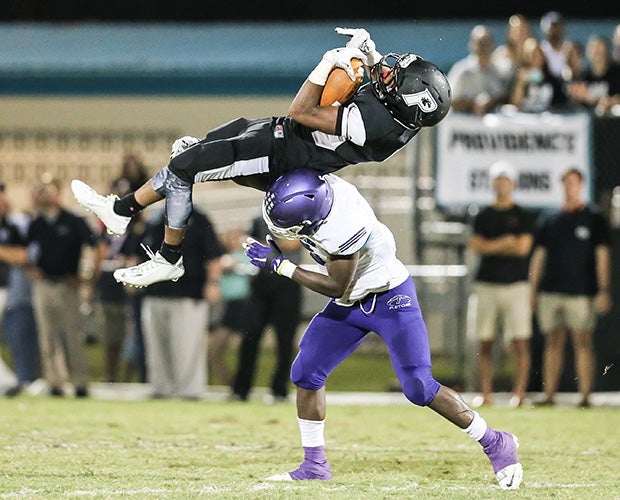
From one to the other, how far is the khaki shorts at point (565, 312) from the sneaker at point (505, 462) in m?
4.66

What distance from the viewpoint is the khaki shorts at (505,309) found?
10742mm

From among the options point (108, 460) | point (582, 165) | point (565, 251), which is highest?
point (582, 165)

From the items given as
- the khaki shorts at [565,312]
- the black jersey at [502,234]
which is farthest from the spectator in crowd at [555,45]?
the khaki shorts at [565,312]

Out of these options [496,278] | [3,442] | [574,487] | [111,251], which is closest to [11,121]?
[111,251]

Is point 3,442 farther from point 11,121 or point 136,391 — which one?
point 11,121

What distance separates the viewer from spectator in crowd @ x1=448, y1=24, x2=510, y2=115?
37.7 ft

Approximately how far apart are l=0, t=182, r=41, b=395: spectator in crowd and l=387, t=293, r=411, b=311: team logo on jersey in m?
5.95

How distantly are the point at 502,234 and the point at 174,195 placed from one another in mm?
5008

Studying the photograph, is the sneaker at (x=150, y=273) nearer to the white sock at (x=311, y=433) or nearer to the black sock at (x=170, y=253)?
the black sock at (x=170, y=253)

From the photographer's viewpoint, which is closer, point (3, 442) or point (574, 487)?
point (574, 487)

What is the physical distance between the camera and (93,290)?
38.4ft

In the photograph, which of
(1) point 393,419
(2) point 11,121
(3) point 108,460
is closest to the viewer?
(3) point 108,460

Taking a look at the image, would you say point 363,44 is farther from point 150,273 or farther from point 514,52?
point 514,52

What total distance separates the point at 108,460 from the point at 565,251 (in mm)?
5385
